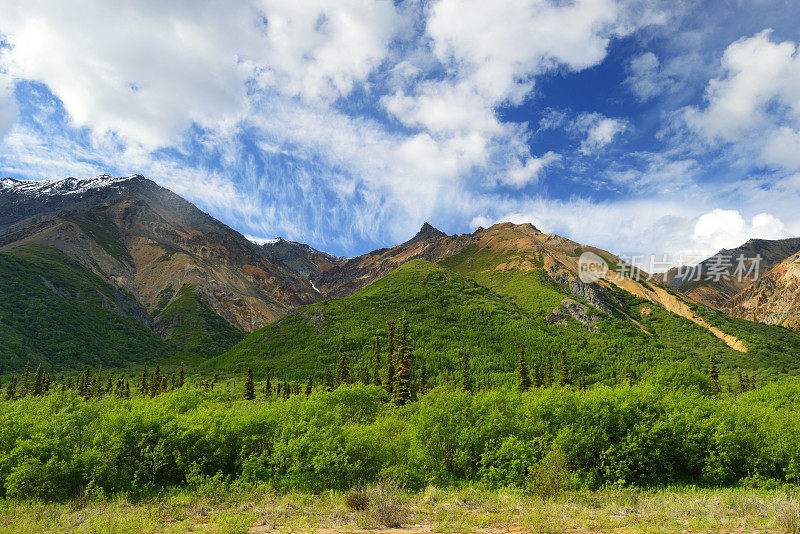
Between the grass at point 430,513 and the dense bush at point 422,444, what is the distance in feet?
6.81

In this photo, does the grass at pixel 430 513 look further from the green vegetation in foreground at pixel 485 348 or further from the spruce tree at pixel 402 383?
the green vegetation in foreground at pixel 485 348

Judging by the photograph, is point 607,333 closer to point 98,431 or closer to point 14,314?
point 98,431

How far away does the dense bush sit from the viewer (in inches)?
884

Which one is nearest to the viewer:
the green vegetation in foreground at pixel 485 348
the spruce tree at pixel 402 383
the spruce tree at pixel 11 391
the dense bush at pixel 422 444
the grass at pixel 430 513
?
the grass at pixel 430 513

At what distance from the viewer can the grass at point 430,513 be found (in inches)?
601

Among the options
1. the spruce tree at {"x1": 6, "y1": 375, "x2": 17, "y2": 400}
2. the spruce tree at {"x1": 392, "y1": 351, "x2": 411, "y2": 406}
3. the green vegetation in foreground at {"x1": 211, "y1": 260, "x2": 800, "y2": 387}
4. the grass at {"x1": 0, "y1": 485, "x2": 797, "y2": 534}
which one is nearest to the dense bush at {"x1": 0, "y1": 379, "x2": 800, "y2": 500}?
the grass at {"x1": 0, "y1": 485, "x2": 797, "y2": 534}

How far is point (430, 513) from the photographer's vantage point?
59.4 ft

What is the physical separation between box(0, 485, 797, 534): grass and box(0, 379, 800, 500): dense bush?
207 centimetres

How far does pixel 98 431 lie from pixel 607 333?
206m

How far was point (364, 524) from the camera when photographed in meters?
16.4

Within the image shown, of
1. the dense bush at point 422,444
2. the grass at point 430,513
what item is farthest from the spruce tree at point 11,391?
the grass at point 430,513

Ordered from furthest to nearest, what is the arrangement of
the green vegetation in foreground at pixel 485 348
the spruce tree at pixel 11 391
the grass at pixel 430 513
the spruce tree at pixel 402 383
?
the green vegetation in foreground at pixel 485 348 < the spruce tree at pixel 11 391 < the spruce tree at pixel 402 383 < the grass at pixel 430 513

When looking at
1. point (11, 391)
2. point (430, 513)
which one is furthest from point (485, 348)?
point (430, 513)

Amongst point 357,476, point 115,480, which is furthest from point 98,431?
point 357,476
